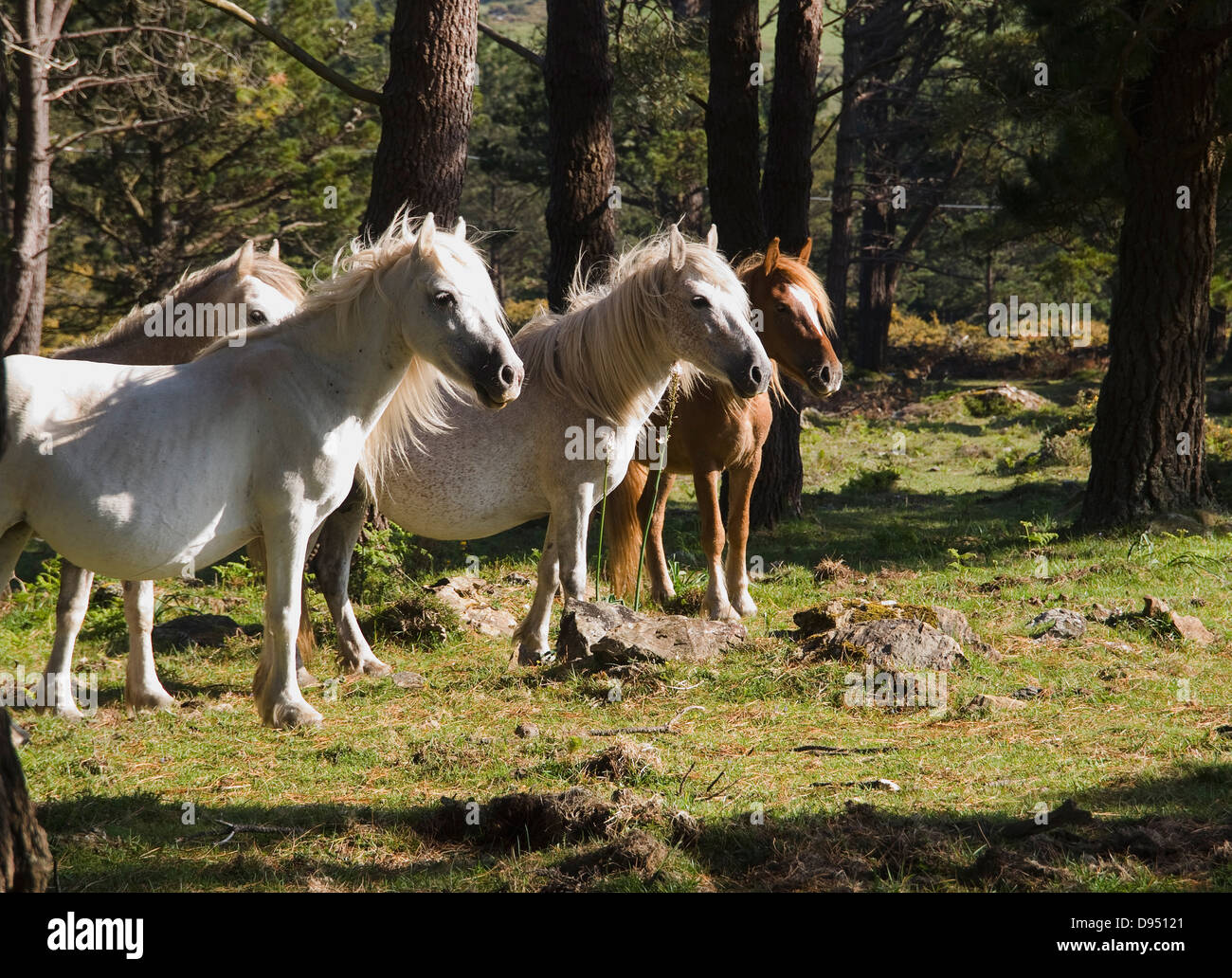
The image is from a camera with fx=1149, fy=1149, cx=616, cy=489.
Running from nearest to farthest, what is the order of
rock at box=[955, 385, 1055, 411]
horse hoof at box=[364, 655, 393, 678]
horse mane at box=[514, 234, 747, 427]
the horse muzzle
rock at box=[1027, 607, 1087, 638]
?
the horse muzzle < horse mane at box=[514, 234, 747, 427] < horse hoof at box=[364, 655, 393, 678] < rock at box=[1027, 607, 1087, 638] < rock at box=[955, 385, 1055, 411]

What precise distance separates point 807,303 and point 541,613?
2840 mm

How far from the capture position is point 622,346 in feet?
22.1

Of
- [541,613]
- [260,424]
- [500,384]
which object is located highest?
[500,384]

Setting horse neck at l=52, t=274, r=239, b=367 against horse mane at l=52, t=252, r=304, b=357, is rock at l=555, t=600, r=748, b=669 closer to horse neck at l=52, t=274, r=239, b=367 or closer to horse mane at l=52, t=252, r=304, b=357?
horse mane at l=52, t=252, r=304, b=357

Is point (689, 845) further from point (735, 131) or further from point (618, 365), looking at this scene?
point (735, 131)

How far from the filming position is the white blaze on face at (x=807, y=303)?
25.8 ft

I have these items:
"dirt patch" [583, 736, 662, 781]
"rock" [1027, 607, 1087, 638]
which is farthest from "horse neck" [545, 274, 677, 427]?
"rock" [1027, 607, 1087, 638]

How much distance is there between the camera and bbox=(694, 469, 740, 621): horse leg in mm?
7926

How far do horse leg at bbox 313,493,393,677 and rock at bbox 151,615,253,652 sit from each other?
3.94 ft

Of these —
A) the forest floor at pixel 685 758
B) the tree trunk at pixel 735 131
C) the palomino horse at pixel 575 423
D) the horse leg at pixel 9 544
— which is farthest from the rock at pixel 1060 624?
the horse leg at pixel 9 544

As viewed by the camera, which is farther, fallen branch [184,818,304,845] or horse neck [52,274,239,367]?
horse neck [52,274,239,367]

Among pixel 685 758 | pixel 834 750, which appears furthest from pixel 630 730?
pixel 834 750

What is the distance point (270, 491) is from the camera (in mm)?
5398

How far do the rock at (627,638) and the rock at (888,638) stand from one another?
595 mm
